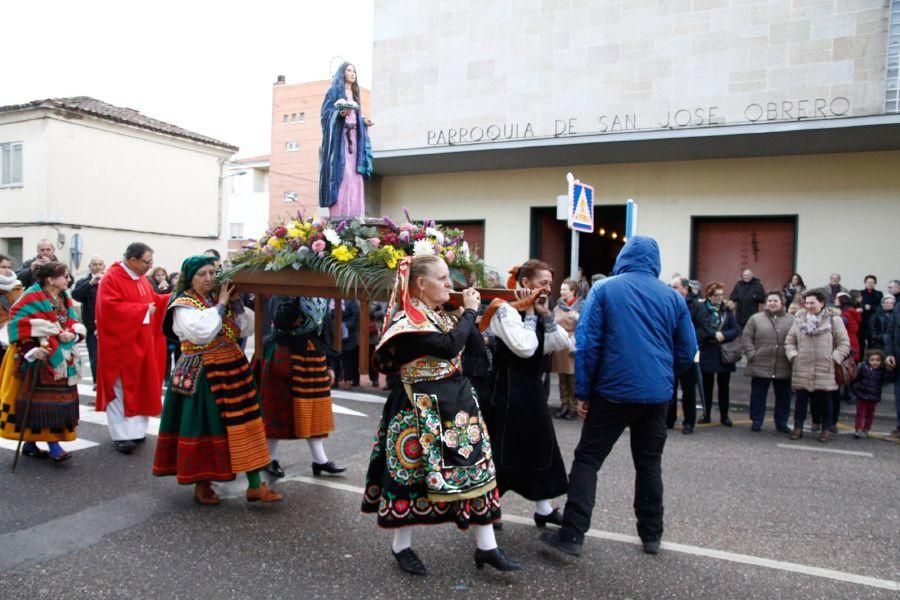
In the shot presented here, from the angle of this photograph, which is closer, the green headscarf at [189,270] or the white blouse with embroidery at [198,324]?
the white blouse with embroidery at [198,324]

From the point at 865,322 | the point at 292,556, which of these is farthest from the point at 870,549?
the point at 865,322

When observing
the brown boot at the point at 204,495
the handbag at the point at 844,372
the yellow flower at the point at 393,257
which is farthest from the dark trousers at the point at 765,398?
the brown boot at the point at 204,495

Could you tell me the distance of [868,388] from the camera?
8461mm

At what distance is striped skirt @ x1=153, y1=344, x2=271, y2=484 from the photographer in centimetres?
505

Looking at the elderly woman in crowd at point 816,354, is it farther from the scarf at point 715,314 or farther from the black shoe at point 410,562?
the black shoe at point 410,562

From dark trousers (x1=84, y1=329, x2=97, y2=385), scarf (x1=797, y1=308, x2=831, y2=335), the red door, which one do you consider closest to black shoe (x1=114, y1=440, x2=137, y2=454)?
dark trousers (x1=84, y1=329, x2=97, y2=385)

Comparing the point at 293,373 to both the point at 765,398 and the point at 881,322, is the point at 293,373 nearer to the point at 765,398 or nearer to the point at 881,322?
the point at 765,398

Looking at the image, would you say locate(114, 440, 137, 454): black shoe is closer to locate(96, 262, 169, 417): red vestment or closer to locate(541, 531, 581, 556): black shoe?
locate(96, 262, 169, 417): red vestment

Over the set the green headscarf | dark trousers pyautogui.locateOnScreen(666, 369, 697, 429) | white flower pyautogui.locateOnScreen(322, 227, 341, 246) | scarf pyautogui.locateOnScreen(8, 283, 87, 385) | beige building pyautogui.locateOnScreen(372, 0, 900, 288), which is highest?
beige building pyautogui.locateOnScreen(372, 0, 900, 288)

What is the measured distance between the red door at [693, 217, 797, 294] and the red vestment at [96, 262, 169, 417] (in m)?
10.5

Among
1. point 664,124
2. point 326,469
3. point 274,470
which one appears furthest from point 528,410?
point 664,124

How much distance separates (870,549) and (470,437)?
282 centimetres

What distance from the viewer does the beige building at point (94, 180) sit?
24.8 m

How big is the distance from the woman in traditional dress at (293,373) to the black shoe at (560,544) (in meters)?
2.15
